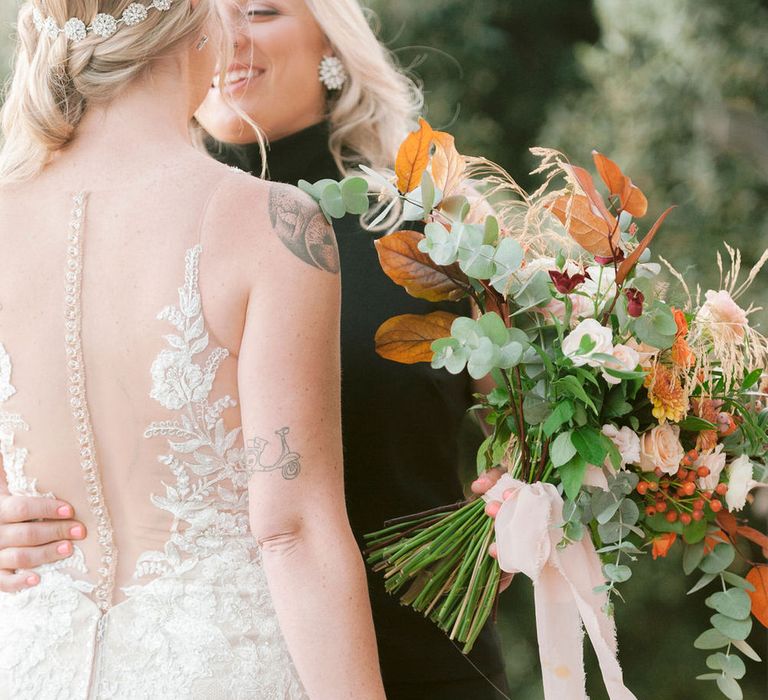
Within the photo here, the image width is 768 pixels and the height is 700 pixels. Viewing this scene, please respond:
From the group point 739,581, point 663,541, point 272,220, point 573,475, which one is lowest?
point 739,581

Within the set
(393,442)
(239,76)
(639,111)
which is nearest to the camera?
(393,442)

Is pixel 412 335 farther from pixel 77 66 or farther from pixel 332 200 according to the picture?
pixel 77 66

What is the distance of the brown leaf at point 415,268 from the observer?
1480 millimetres

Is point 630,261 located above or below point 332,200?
below

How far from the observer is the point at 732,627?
156 cm

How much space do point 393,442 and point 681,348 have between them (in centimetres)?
85

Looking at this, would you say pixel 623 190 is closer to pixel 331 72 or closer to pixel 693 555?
pixel 693 555

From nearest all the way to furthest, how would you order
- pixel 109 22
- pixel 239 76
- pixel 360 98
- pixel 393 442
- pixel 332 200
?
1. pixel 109 22
2. pixel 332 200
3. pixel 393 442
4. pixel 239 76
5. pixel 360 98

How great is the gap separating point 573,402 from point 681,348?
0.60ft

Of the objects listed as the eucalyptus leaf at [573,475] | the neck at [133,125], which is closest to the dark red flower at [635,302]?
the eucalyptus leaf at [573,475]

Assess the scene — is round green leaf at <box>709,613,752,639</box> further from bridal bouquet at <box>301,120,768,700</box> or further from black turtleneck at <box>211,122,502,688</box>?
black turtleneck at <box>211,122,502,688</box>


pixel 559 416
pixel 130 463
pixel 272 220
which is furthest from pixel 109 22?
pixel 559 416

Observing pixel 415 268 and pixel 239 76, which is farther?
pixel 239 76

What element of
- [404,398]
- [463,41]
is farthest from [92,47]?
[463,41]
